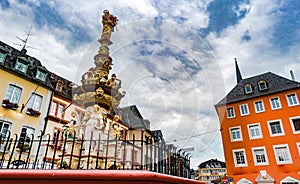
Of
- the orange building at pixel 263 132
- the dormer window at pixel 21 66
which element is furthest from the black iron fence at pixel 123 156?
the orange building at pixel 263 132

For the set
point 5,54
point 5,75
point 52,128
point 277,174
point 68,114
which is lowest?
point 277,174

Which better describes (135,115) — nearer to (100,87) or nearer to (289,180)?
(100,87)

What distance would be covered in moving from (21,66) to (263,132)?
2627 cm

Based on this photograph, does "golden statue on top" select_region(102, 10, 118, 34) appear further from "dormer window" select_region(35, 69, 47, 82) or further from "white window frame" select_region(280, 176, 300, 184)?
"white window frame" select_region(280, 176, 300, 184)

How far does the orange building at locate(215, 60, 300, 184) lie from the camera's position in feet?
68.8

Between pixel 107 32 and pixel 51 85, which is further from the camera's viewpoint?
pixel 51 85

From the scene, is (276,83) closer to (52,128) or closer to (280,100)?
(280,100)

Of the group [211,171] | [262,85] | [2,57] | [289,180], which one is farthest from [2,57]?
[211,171]

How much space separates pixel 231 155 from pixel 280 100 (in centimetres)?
881

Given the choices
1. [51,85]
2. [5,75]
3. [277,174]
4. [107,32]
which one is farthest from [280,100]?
[5,75]

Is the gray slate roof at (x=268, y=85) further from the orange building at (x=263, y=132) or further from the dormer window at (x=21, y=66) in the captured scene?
the dormer window at (x=21, y=66)

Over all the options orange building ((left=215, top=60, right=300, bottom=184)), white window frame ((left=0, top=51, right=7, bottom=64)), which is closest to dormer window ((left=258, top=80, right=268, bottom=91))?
orange building ((left=215, top=60, right=300, bottom=184))

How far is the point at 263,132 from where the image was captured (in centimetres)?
2319

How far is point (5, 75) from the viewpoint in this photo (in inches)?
638
